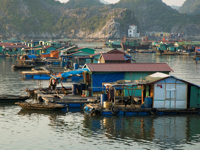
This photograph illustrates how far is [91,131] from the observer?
100ft

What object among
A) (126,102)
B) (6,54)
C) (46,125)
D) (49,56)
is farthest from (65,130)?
(6,54)

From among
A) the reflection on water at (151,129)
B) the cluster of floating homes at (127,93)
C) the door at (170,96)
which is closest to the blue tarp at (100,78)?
the cluster of floating homes at (127,93)

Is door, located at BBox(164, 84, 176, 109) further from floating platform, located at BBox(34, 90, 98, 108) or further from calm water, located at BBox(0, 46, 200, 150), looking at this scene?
floating platform, located at BBox(34, 90, 98, 108)

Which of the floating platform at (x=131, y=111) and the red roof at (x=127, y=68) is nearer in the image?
the floating platform at (x=131, y=111)

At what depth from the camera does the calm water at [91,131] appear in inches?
1072

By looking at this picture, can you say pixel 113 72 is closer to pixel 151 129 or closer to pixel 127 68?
pixel 127 68

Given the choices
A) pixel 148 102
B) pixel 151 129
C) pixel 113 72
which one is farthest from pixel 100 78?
pixel 151 129

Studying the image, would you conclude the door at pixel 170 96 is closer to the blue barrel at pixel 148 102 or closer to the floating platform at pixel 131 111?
the floating platform at pixel 131 111

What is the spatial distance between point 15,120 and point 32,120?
5.13 ft

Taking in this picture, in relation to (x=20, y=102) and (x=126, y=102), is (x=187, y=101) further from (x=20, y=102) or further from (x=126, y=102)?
(x=20, y=102)

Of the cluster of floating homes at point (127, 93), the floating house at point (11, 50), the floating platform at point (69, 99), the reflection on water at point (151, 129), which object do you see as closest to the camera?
the reflection on water at point (151, 129)

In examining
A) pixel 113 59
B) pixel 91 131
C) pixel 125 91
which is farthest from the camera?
pixel 113 59

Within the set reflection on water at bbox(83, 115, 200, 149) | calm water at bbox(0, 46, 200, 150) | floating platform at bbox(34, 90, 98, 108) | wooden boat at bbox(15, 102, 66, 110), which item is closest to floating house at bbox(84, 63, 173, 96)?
floating platform at bbox(34, 90, 98, 108)

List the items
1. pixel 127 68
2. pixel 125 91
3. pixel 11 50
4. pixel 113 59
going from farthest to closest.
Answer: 1. pixel 11 50
2. pixel 113 59
3. pixel 127 68
4. pixel 125 91
